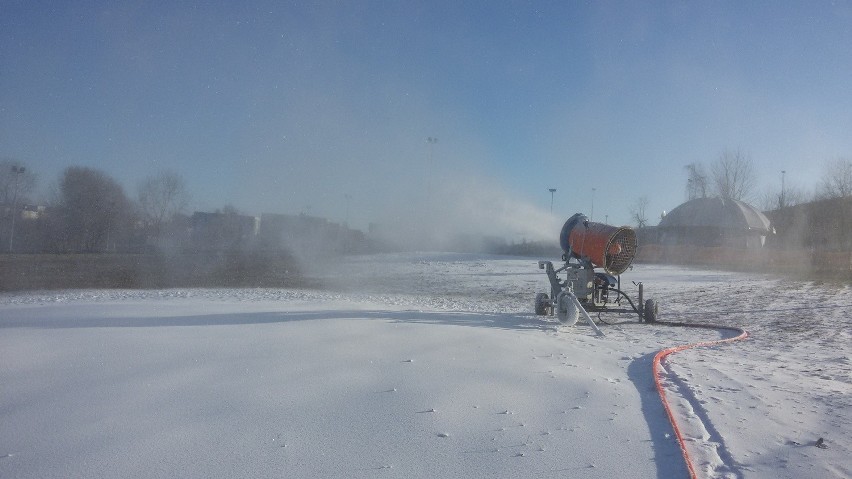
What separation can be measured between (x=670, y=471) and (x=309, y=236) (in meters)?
34.7

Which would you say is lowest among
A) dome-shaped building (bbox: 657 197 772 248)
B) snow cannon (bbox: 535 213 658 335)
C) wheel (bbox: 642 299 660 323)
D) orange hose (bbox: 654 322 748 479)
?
orange hose (bbox: 654 322 748 479)

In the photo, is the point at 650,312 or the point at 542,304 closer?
the point at 650,312

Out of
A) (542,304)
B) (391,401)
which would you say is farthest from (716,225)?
(391,401)

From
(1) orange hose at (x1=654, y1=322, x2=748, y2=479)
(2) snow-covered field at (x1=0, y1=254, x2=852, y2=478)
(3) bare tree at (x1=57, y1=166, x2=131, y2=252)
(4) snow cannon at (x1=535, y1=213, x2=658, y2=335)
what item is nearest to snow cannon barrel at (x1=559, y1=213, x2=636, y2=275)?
(4) snow cannon at (x1=535, y1=213, x2=658, y2=335)

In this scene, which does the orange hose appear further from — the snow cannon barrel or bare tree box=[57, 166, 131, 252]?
bare tree box=[57, 166, 131, 252]

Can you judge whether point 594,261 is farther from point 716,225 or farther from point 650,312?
point 716,225

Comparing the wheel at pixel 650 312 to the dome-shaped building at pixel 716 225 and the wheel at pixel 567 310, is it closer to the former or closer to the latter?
the wheel at pixel 567 310

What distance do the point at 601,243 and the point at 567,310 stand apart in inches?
68.3

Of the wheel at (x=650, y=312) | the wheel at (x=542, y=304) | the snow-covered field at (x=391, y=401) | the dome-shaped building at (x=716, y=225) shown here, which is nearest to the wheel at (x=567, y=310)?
the snow-covered field at (x=391, y=401)

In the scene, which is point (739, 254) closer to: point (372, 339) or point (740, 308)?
point (740, 308)

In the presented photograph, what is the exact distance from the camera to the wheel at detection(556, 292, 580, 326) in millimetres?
10203

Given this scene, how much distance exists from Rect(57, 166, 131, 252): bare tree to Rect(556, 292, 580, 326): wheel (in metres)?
25.8

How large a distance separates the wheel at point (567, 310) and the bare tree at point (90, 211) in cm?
2585

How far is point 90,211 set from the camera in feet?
104
